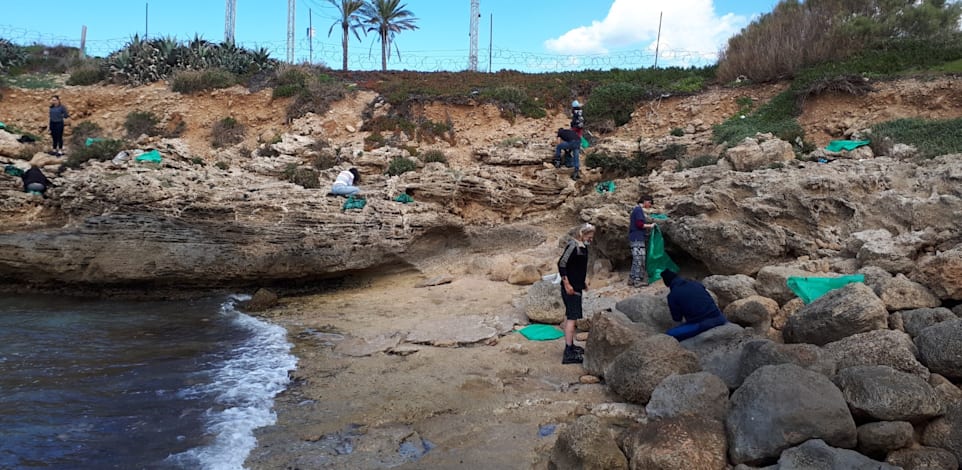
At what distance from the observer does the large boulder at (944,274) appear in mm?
6624

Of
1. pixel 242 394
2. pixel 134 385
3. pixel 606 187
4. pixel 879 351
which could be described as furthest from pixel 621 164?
pixel 134 385

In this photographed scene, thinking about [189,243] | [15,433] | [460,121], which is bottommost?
[15,433]

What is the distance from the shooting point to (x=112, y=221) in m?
11.9

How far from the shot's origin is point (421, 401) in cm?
650

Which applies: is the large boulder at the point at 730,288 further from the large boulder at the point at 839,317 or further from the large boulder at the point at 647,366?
the large boulder at the point at 647,366

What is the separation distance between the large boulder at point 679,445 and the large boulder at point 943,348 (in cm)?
218

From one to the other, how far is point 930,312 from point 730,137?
9.75m

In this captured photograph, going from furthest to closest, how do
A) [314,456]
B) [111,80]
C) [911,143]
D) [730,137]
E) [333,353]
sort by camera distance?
[111,80]
[730,137]
[911,143]
[333,353]
[314,456]

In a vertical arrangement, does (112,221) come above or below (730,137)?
below

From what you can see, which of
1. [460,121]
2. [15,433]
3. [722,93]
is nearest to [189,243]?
[15,433]

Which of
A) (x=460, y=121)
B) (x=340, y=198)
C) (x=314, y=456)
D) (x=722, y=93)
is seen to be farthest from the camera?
(x=460, y=121)

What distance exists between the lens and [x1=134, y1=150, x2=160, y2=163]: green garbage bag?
1427cm

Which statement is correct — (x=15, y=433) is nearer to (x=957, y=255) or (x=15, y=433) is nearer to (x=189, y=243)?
(x=189, y=243)

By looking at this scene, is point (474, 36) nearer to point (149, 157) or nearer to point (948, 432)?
point (149, 157)
